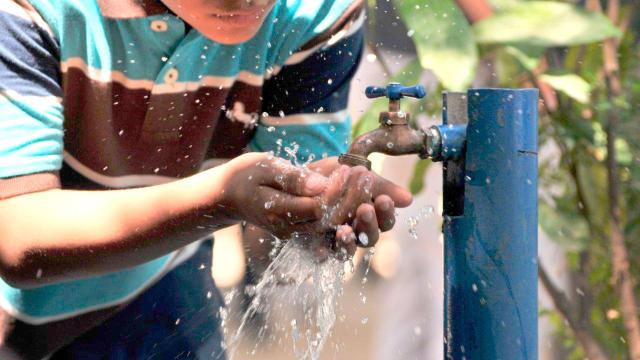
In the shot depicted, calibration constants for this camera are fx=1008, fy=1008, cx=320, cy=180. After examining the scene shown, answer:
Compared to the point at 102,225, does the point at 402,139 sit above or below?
above

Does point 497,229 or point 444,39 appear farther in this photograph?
point 444,39

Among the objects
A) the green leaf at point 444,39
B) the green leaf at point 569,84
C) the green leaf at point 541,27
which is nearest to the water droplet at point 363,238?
the green leaf at point 444,39

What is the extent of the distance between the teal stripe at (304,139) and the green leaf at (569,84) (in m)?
0.72

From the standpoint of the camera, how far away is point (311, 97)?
1.65 meters

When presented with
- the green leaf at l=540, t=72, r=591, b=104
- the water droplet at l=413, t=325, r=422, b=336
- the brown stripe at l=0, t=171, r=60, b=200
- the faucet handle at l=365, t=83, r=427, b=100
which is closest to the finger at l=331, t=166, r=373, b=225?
the faucet handle at l=365, t=83, r=427, b=100

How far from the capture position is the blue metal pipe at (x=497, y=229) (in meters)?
1.15

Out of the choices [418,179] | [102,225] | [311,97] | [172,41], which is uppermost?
[172,41]

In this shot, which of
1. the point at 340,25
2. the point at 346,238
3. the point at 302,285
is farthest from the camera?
the point at 302,285

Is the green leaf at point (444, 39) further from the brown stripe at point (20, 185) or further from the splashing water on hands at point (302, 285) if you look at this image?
the brown stripe at point (20, 185)

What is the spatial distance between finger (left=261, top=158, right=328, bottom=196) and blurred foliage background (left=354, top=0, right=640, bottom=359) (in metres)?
1.09

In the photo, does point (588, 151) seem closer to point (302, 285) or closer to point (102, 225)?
point (302, 285)

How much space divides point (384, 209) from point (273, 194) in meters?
0.13

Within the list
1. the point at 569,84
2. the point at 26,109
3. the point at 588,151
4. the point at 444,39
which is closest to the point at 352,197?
the point at 26,109

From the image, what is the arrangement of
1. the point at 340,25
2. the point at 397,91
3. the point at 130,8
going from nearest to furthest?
the point at 397,91 → the point at 130,8 → the point at 340,25
